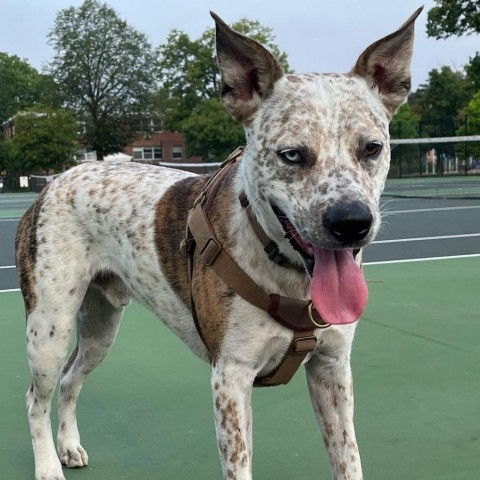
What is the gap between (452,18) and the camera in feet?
145

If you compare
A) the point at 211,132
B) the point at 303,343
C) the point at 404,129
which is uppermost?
the point at 211,132

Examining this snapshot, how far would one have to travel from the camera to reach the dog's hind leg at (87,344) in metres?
4.08

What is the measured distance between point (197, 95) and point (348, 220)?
65.9 m

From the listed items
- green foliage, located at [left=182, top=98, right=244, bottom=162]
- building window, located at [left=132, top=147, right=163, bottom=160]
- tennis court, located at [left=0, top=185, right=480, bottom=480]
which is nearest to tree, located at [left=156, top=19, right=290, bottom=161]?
green foliage, located at [left=182, top=98, right=244, bottom=162]

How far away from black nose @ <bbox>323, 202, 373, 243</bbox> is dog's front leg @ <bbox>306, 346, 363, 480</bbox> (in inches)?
32.0

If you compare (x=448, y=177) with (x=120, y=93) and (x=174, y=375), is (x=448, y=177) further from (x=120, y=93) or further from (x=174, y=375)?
(x=120, y=93)

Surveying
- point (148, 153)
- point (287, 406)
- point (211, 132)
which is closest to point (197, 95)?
point (211, 132)

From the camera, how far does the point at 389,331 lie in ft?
20.7

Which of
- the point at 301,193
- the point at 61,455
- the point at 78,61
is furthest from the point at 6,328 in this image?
the point at 78,61

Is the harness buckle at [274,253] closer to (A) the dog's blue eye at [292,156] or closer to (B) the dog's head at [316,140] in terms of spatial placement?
(B) the dog's head at [316,140]

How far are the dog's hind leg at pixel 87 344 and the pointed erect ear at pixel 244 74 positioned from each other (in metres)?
1.40

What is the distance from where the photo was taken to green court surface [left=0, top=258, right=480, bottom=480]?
3.85 metres

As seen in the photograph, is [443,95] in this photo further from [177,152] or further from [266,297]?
[266,297]

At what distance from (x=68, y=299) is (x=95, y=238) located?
1.04 ft
